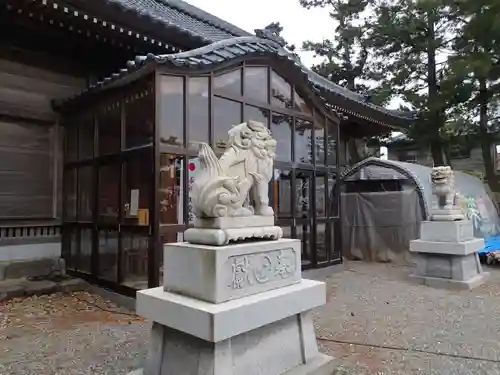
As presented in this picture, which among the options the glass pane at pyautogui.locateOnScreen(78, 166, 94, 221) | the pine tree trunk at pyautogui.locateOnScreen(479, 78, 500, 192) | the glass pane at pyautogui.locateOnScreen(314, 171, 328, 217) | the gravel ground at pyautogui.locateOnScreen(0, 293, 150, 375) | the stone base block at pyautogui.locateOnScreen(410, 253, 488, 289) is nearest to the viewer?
the gravel ground at pyautogui.locateOnScreen(0, 293, 150, 375)

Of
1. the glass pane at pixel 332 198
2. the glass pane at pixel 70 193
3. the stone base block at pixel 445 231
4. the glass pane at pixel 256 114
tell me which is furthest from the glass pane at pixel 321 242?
the glass pane at pixel 70 193

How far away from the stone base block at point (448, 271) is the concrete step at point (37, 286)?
569 centimetres

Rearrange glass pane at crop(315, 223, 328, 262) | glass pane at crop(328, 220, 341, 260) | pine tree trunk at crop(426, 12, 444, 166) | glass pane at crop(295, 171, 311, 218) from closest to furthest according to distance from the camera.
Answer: glass pane at crop(295, 171, 311, 218) < glass pane at crop(315, 223, 328, 262) < glass pane at crop(328, 220, 341, 260) < pine tree trunk at crop(426, 12, 444, 166)

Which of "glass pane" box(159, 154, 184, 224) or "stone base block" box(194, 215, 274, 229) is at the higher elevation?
"glass pane" box(159, 154, 184, 224)

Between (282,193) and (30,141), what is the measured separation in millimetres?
4204

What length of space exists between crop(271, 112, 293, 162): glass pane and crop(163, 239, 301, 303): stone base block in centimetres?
385

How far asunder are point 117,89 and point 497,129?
41.6ft

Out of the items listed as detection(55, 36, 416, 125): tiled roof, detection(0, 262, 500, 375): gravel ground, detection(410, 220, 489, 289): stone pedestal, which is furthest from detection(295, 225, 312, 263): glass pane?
detection(55, 36, 416, 125): tiled roof

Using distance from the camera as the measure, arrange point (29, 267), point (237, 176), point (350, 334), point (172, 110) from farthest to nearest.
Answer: point (29, 267)
point (172, 110)
point (350, 334)
point (237, 176)

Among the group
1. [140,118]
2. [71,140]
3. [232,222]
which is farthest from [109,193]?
[232,222]

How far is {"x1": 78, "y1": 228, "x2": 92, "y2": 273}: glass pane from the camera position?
6070 millimetres

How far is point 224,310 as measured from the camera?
2424mm

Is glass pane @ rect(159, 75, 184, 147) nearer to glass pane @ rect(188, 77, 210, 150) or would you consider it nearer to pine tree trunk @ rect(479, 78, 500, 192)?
glass pane @ rect(188, 77, 210, 150)

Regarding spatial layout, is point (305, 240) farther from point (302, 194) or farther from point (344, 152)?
point (344, 152)
